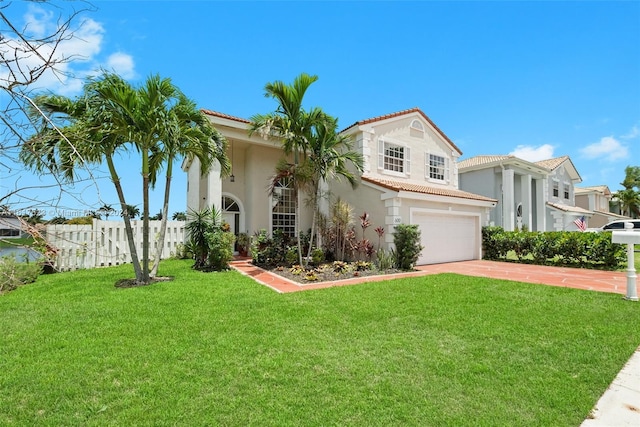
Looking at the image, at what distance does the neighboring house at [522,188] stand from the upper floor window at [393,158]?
1111 centimetres

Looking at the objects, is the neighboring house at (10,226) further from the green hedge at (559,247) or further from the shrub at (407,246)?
the green hedge at (559,247)

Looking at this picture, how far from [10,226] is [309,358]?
3.37m

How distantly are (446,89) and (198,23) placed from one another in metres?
12.0

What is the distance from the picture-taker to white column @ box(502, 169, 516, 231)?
22.8 metres

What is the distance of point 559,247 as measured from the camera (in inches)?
535

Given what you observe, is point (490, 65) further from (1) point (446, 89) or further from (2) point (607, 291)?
(2) point (607, 291)

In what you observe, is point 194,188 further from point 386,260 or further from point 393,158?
point 393,158

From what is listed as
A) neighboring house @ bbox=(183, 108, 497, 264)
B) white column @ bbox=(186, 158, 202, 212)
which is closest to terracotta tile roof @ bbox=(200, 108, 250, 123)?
neighboring house @ bbox=(183, 108, 497, 264)

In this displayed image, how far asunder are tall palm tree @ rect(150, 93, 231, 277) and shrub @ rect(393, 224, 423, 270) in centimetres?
726

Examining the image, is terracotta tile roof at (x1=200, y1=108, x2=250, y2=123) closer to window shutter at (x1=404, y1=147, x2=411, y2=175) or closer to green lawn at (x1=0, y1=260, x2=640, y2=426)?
green lawn at (x1=0, y1=260, x2=640, y2=426)

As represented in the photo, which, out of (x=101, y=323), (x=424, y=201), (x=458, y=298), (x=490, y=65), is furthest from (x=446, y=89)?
(x=101, y=323)

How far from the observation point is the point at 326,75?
37.2 ft

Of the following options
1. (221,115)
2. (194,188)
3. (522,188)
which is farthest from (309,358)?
(522,188)

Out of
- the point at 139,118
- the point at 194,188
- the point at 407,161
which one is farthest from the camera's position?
the point at 407,161
